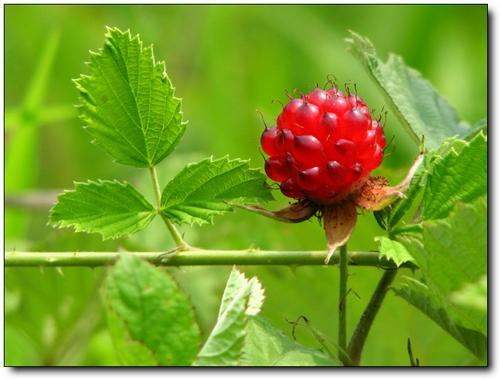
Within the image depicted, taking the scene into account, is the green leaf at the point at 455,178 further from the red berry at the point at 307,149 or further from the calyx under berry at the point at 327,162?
Answer: the red berry at the point at 307,149

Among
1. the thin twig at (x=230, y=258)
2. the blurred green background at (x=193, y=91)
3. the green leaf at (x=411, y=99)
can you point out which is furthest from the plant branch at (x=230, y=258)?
the blurred green background at (x=193, y=91)

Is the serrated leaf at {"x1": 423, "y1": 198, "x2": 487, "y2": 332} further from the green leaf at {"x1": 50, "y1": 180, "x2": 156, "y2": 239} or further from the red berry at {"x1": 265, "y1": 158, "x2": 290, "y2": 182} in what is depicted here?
the green leaf at {"x1": 50, "y1": 180, "x2": 156, "y2": 239}

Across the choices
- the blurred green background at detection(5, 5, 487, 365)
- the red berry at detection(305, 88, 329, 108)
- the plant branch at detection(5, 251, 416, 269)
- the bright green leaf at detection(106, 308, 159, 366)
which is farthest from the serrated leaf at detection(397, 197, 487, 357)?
the blurred green background at detection(5, 5, 487, 365)

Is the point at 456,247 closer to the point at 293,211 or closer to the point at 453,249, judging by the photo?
the point at 453,249

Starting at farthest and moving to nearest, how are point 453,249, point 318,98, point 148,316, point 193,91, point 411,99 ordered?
point 193,91
point 411,99
point 318,98
point 453,249
point 148,316

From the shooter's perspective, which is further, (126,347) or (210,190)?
(210,190)

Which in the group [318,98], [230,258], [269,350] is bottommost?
[269,350]

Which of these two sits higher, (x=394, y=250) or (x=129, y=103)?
(x=129, y=103)

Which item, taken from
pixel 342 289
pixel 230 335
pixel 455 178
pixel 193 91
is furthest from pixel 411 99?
pixel 193 91
